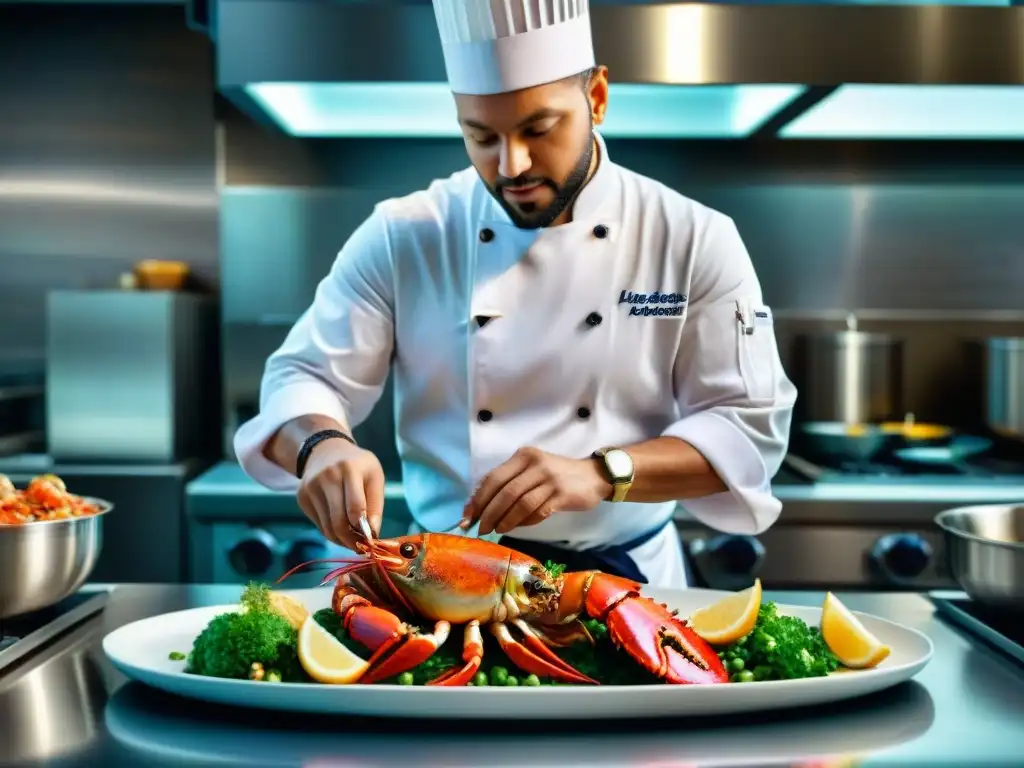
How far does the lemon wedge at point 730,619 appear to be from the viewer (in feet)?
4.58

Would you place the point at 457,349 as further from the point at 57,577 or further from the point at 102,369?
the point at 102,369

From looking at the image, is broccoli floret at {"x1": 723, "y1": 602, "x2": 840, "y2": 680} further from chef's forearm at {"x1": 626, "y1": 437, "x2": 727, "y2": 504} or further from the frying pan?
the frying pan

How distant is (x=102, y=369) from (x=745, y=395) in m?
2.18

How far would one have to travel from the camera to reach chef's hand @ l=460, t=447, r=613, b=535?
5.15ft

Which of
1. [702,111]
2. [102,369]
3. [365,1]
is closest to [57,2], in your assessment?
[102,369]

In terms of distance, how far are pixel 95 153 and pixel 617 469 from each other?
113 inches

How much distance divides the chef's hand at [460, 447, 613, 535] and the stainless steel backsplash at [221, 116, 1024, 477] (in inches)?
89.4

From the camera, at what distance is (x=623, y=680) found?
1.32 metres

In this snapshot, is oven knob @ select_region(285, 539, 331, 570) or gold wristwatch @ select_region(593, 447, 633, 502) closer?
gold wristwatch @ select_region(593, 447, 633, 502)

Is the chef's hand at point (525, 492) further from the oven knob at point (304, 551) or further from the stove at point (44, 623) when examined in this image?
the oven knob at point (304, 551)

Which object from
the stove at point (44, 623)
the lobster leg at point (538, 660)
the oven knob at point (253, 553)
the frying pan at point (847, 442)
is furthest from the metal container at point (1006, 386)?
the stove at point (44, 623)

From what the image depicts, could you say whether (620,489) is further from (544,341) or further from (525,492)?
(544,341)

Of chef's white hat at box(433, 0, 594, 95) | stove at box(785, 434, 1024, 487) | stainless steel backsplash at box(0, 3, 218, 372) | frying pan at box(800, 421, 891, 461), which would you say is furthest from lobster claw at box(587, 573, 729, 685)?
stainless steel backsplash at box(0, 3, 218, 372)

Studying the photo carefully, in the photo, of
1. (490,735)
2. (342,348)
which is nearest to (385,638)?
(490,735)
